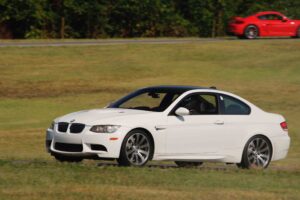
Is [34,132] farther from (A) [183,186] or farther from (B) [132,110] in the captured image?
(A) [183,186]

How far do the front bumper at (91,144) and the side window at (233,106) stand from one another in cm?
220

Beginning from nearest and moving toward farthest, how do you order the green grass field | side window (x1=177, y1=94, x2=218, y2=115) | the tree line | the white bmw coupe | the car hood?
1. the green grass field
2. the white bmw coupe
3. the car hood
4. side window (x1=177, y1=94, x2=218, y2=115)
5. the tree line

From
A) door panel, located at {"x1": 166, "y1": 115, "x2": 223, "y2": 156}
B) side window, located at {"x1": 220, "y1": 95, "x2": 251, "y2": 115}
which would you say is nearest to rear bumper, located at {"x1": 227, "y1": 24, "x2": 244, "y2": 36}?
side window, located at {"x1": 220, "y1": 95, "x2": 251, "y2": 115}

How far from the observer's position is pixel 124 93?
33812mm

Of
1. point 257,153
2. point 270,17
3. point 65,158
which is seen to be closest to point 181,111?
point 257,153

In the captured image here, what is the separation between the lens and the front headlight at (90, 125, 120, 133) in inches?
572

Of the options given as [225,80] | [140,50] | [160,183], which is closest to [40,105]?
[225,80]

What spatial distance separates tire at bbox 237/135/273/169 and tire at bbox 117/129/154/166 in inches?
75.0

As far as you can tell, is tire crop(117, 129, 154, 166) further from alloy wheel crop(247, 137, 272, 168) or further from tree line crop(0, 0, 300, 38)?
tree line crop(0, 0, 300, 38)

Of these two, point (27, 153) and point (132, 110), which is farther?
point (27, 153)

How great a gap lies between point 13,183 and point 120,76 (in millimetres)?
25838

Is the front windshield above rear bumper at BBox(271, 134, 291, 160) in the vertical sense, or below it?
above

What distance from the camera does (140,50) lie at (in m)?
44.1

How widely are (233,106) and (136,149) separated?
2.27m
